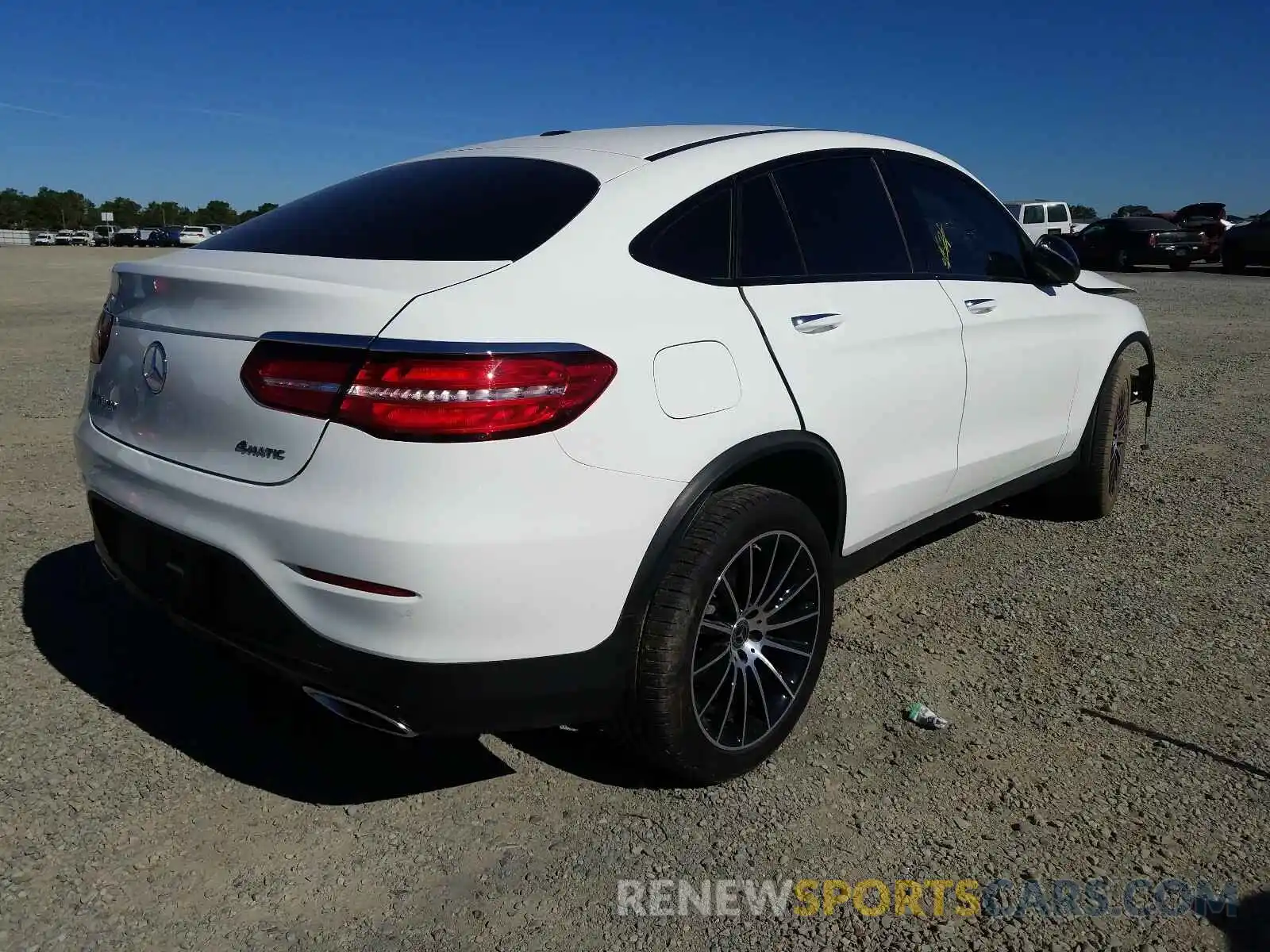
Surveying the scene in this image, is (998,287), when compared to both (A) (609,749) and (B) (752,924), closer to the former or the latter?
(A) (609,749)

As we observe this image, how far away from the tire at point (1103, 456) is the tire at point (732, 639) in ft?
7.67

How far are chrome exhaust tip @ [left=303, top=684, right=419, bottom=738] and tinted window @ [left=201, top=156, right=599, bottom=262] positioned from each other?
1.00m

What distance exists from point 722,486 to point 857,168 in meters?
1.42

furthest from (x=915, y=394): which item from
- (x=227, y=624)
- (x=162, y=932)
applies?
(x=162, y=932)

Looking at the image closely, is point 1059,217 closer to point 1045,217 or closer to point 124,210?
point 1045,217

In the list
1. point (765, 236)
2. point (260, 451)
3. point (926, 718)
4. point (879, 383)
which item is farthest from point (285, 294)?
point (926, 718)

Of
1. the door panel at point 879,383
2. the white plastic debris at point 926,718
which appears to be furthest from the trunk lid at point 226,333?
the white plastic debris at point 926,718

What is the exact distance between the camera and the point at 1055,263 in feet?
13.2

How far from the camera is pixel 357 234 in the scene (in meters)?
2.59

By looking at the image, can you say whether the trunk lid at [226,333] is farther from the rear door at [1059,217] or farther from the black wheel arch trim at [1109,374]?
the rear door at [1059,217]

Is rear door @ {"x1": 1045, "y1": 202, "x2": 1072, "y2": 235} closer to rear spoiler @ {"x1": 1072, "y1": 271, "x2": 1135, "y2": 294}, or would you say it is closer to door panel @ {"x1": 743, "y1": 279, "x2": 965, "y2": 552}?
rear spoiler @ {"x1": 1072, "y1": 271, "x2": 1135, "y2": 294}

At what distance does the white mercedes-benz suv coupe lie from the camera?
205 cm

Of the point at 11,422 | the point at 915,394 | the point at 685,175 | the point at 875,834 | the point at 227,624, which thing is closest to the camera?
the point at 227,624

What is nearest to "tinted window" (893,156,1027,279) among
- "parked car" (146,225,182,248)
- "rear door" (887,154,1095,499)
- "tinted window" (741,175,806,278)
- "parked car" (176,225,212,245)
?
"rear door" (887,154,1095,499)
